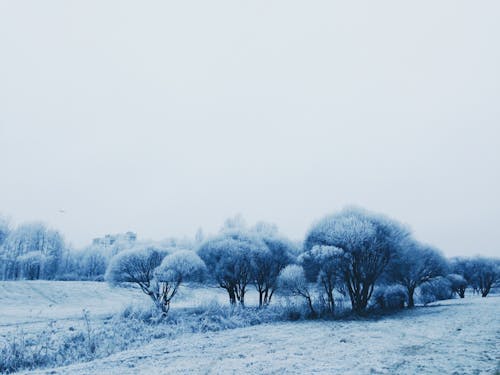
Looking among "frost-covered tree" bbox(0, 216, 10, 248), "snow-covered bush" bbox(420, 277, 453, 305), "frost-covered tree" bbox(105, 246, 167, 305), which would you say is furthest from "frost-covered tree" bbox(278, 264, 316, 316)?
"frost-covered tree" bbox(0, 216, 10, 248)

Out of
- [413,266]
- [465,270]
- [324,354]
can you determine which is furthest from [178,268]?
[465,270]

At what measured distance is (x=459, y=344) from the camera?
51.3 feet

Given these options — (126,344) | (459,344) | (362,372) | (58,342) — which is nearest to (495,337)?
(459,344)

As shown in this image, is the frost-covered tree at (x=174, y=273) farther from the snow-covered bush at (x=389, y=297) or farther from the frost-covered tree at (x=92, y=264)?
the frost-covered tree at (x=92, y=264)

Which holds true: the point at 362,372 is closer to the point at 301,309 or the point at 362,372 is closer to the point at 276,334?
the point at 276,334

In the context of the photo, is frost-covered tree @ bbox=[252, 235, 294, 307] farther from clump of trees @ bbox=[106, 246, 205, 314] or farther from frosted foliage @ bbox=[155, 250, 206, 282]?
frosted foliage @ bbox=[155, 250, 206, 282]

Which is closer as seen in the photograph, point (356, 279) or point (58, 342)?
point (58, 342)

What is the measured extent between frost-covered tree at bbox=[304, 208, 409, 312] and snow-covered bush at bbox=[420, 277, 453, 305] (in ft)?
65.0

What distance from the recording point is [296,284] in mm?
32281

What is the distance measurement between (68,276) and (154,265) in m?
63.4

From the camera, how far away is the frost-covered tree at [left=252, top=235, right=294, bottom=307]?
4191 centimetres

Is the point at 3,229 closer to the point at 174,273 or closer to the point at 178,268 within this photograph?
the point at 174,273

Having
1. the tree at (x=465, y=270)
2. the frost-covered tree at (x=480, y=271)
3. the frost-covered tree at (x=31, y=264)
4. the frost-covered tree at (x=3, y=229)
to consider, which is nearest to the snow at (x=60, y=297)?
the frost-covered tree at (x=31, y=264)

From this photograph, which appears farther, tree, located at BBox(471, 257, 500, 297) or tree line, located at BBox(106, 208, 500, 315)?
tree, located at BBox(471, 257, 500, 297)
